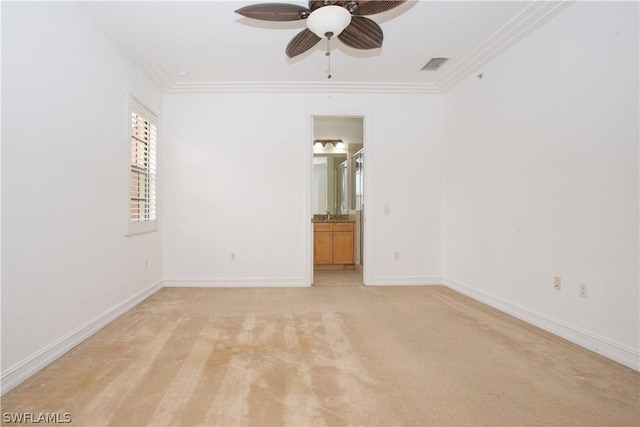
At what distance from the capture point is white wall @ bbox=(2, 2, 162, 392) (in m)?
1.81

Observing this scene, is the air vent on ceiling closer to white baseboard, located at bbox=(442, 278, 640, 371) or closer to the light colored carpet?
white baseboard, located at bbox=(442, 278, 640, 371)

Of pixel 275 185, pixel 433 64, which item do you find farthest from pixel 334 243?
pixel 433 64

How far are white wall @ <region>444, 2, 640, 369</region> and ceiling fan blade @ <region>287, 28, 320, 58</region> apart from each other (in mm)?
2015

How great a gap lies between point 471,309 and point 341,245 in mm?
2749

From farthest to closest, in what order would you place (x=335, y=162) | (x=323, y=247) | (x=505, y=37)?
(x=335, y=162) → (x=323, y=247) → (x=505, y=37)

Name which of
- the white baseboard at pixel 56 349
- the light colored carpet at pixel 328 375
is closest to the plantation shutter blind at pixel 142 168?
the white baseboard at pixel 56 349

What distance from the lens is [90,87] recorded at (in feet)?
8.47

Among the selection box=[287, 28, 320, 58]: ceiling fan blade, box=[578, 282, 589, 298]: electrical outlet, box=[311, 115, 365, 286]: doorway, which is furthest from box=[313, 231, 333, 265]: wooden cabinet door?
box=[578, 282, 589, 298]: electrical outlet

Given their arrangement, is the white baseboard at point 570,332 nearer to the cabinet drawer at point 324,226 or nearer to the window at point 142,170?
the cabinet drawer at point 324,226

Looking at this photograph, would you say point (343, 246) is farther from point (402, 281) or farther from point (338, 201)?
point (402, 281)

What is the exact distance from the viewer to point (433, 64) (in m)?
3.71

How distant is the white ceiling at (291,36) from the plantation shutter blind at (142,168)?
640mm

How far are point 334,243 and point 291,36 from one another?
11.6ft

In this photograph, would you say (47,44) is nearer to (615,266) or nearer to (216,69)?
(216,69)
